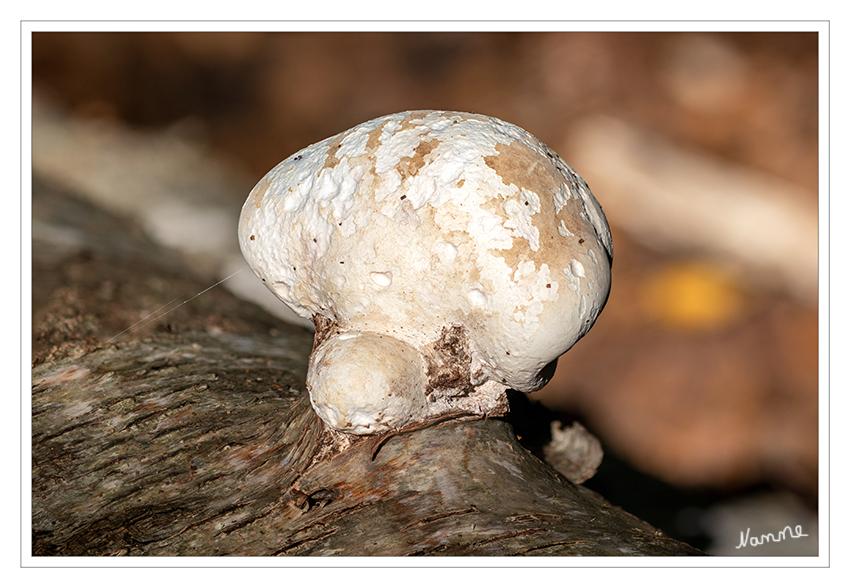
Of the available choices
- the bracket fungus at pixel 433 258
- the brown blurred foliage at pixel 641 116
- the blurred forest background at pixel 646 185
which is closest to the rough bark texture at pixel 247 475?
the bracket fungus at pixel 433 258

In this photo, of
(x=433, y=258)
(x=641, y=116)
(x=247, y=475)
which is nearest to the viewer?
(x=433, y=258)

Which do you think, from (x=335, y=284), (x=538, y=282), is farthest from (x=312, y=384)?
(x=538, y=282)

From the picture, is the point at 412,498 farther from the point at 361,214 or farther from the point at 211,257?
the point at 211,257

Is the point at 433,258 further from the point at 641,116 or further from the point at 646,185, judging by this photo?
the point at 641,116

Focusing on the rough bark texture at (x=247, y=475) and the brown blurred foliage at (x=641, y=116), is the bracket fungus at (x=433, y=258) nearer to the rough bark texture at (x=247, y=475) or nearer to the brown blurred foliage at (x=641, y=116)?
the rough bark texture at (x=247, y=475)

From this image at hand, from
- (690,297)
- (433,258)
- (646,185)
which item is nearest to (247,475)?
(433,258)
